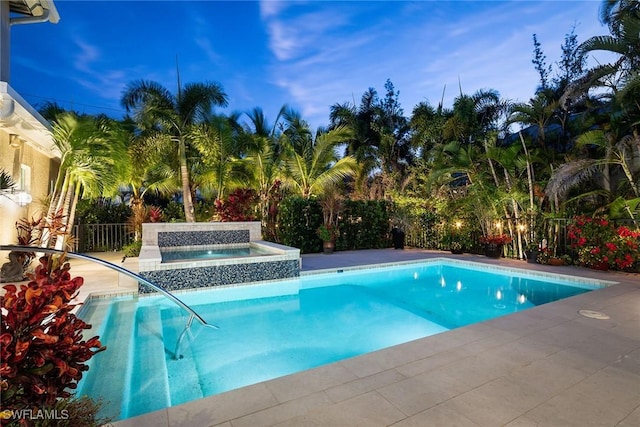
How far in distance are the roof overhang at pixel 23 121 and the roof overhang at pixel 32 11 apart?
9.28 feet

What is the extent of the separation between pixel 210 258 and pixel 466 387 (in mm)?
6445

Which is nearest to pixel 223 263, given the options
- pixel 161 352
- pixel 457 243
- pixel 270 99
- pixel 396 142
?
pixel 161 352

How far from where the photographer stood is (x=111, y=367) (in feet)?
12.1

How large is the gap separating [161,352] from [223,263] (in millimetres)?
3257

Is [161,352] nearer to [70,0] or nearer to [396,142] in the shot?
[70,0]

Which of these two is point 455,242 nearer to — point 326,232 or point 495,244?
point 495,244

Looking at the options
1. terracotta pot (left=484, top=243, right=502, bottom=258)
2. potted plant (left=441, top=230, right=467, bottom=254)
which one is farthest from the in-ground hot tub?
potted plant (left=441, top=230, right=467, bottom=254)

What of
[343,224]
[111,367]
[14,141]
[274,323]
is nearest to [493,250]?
[343,224]

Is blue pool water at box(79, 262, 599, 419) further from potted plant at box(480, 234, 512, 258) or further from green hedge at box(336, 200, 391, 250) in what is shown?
Result: green hedge at box(336, 200, 391, 250)

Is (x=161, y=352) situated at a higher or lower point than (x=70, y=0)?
lower

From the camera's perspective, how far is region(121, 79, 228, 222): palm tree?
11.9 meters

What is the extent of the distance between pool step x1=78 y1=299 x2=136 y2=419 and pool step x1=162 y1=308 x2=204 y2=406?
0.46 m

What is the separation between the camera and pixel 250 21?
1705 centimetres

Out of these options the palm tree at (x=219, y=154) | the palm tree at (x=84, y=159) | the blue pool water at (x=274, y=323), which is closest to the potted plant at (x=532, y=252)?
the blue pool water at (x=274, y=323)
